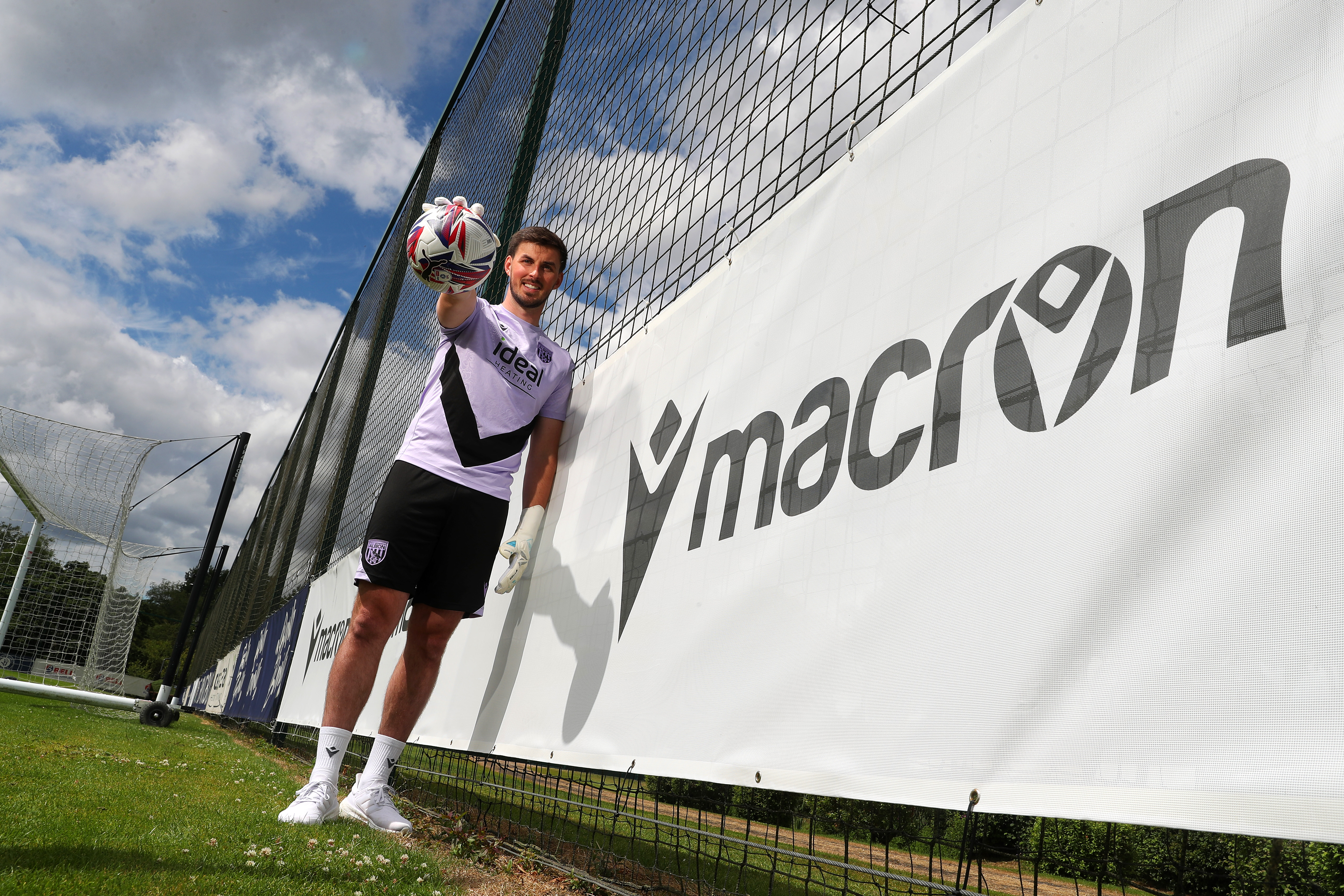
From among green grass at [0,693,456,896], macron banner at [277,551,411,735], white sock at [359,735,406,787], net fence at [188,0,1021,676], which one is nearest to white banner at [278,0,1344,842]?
net fence at [188,0,1021,676]

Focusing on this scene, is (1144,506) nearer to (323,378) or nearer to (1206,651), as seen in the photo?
(1206,651)

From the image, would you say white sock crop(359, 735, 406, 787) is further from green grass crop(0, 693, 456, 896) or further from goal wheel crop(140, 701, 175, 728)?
goal wheel crop(140, 701, 175, 728)

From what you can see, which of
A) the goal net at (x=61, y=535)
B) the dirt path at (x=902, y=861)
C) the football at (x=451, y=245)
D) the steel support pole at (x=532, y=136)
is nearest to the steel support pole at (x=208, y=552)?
the goal net at (x=61, y=535)

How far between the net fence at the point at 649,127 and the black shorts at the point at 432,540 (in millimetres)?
811

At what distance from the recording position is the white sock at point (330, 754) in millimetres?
2105

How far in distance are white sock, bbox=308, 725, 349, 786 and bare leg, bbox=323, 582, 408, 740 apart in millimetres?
19

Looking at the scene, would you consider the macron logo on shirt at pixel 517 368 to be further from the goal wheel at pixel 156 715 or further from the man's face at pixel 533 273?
the goal wheel at pixel 156 715

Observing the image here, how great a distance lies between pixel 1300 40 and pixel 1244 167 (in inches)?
5.2

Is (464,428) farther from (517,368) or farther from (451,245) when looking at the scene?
(451,245)

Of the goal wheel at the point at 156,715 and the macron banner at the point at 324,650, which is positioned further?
the goal wheel at the point at 156,715

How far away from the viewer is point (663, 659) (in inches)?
67.8

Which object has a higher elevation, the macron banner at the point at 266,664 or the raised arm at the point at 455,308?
the raised arm at the point at 455,308

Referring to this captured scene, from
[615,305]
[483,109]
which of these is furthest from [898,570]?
[483,109]

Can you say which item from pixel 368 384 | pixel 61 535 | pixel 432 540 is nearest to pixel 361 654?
pixel 432 540
